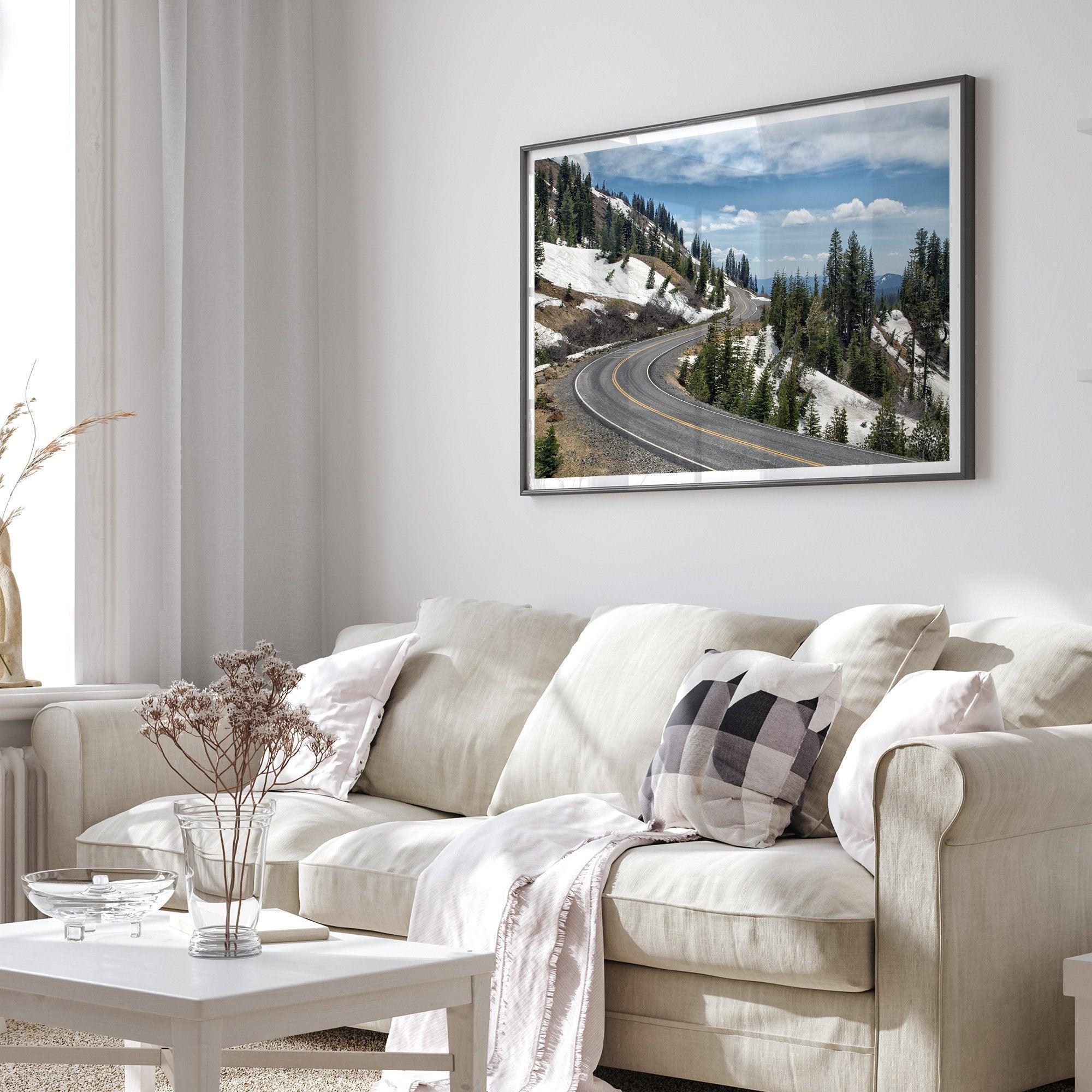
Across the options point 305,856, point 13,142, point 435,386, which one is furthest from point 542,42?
point 305,856

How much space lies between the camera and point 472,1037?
Result: 2100 millimetres

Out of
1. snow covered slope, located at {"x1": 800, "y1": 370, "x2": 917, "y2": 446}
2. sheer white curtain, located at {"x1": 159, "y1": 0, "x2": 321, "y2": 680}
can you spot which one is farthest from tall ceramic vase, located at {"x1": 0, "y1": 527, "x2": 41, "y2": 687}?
snow covered slope, located at {"x1": 800, "y1": 370, "x2": 917, "y2": 446}

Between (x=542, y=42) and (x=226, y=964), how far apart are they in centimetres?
293

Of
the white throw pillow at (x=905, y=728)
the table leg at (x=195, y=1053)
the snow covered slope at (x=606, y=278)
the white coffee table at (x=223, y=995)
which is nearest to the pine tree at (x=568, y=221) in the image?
the snow covered slope at (x=606, y=278)

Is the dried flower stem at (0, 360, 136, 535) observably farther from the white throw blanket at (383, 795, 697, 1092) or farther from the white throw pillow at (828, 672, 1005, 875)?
the white throw pillow at (828, 672, 1005, 875)

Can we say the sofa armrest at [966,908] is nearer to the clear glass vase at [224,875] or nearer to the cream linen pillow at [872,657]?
the cream linen pillow at [872,657]

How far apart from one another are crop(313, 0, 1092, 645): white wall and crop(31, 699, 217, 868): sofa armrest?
1.07m

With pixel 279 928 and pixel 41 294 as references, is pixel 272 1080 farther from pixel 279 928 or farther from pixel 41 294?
pixel 41 294

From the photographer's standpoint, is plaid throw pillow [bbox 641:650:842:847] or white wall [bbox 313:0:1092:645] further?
white wall [bbox 313:0:1092:645]

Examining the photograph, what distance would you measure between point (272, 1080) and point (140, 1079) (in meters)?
0.34

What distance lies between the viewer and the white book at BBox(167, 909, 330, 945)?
2.14 meters

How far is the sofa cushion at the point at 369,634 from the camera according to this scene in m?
3.96

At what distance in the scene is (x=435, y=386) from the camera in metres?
4.37

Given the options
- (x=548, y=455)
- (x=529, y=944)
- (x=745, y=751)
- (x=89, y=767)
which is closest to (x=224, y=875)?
(x=529, y=944)
